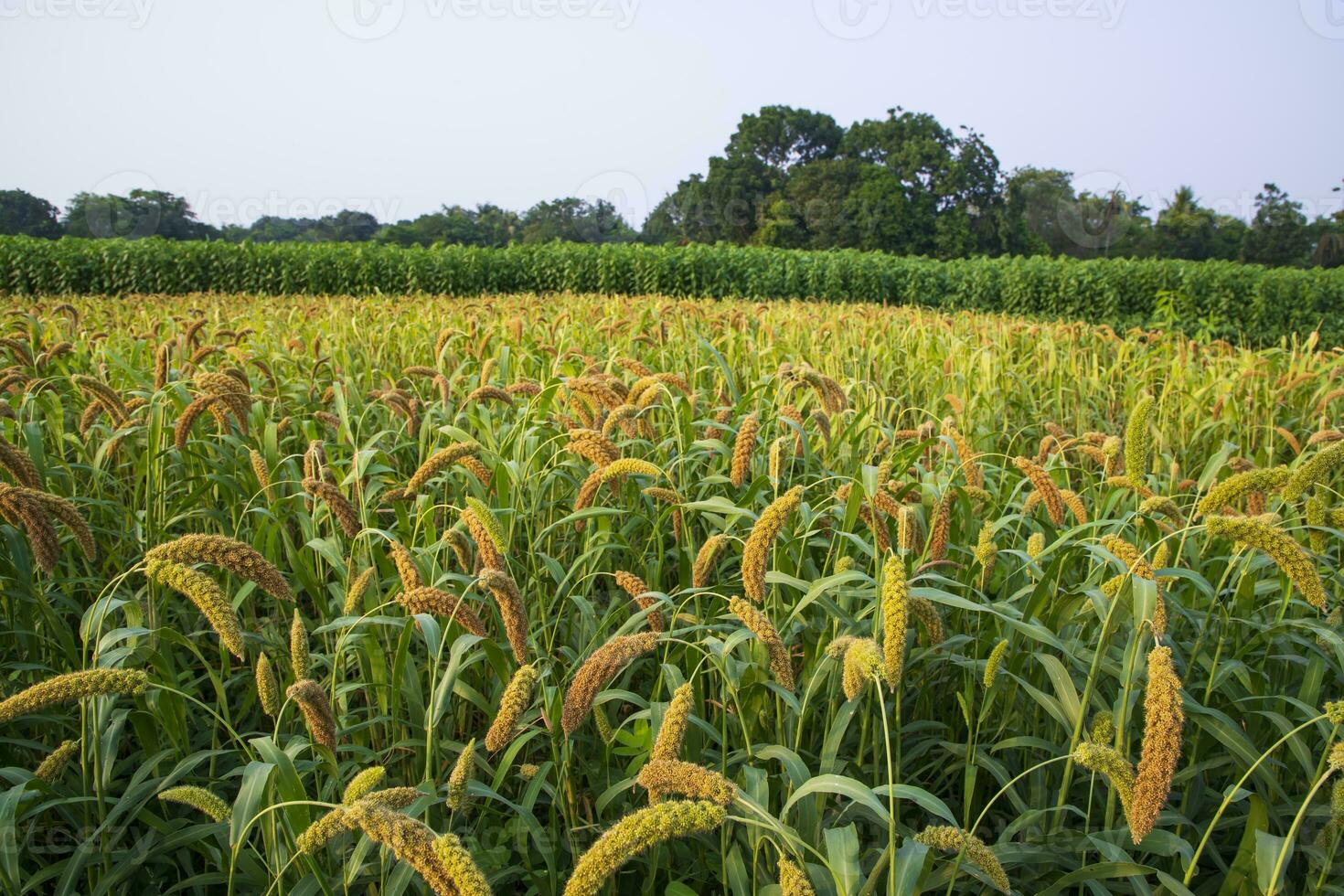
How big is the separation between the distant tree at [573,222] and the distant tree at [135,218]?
1138 cm

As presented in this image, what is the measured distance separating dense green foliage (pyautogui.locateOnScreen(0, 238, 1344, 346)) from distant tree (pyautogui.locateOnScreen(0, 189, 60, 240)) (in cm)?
1238

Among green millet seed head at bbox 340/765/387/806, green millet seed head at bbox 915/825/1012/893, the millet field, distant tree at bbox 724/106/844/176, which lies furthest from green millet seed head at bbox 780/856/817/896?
distant tree at bbox 724/106/844/176

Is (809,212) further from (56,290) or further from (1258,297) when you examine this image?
(56,290)

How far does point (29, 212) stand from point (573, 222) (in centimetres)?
1938

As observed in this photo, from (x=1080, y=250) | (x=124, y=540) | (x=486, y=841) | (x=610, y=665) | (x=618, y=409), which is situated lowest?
(x=486, y=841)

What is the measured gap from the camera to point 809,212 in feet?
182

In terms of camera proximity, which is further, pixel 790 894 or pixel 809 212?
pixel 809 212

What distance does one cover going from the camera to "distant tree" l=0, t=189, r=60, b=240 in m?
29.9

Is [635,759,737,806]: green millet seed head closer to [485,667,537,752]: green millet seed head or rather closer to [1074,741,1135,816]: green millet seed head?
[485,667,537,752]: green millet seed head

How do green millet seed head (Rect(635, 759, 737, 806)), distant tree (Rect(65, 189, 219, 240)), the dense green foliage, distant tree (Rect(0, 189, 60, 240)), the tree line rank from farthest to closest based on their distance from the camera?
the tree line, distant tree (Rect(0, 189, 60, 240)), distant tree (Rect(65, 189, 219, 240)), the dense green foliage, green millet seed head (Rect(635, 759, 737, 806))

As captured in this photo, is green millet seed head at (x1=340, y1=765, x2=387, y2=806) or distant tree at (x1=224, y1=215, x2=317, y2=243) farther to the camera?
distant tree at (x1=224, y1=215, x2=317, y2=243)

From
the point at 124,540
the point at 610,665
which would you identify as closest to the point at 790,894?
the point at 610,665

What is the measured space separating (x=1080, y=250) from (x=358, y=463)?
76618 mm

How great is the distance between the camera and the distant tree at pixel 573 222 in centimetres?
3014
